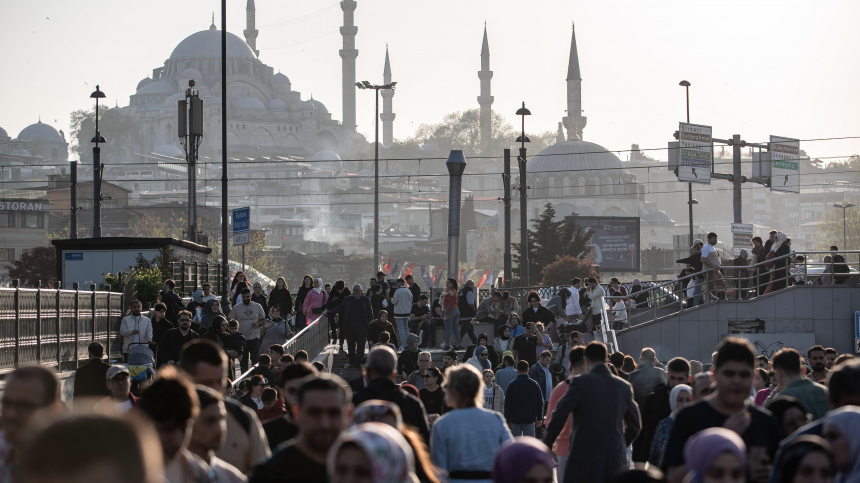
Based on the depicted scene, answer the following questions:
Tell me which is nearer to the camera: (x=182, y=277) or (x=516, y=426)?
(x=516, y=426)

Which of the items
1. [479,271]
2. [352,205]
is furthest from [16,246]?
[352,205]

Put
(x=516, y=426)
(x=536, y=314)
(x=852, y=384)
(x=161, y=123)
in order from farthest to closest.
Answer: (x=161, y=123) < (x=536, y=314) < (x=516, y=426) < (x=852, y=384)

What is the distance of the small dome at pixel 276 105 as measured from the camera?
5704 inches

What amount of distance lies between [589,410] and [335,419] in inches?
118

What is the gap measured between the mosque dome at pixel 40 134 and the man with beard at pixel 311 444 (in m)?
147

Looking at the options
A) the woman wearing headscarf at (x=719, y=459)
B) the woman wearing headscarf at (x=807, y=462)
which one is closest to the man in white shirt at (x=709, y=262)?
the woman wearing headscarf at (x=807, y=462)

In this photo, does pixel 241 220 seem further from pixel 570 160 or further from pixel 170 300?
pixel 570 160

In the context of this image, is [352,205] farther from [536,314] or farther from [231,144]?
[536,314]

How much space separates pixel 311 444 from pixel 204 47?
467ft

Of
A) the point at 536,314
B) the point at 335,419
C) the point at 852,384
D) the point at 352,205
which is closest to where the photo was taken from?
the point at 335,419

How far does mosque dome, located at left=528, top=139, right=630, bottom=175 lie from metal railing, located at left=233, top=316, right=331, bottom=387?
82270 millimetres

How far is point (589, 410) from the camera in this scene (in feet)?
21.4

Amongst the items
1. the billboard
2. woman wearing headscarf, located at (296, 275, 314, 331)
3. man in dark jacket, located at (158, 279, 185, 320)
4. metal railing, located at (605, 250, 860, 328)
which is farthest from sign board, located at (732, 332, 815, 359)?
the billboard

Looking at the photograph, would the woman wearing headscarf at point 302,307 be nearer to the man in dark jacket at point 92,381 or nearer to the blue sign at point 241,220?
the blue sign at point 241,220
